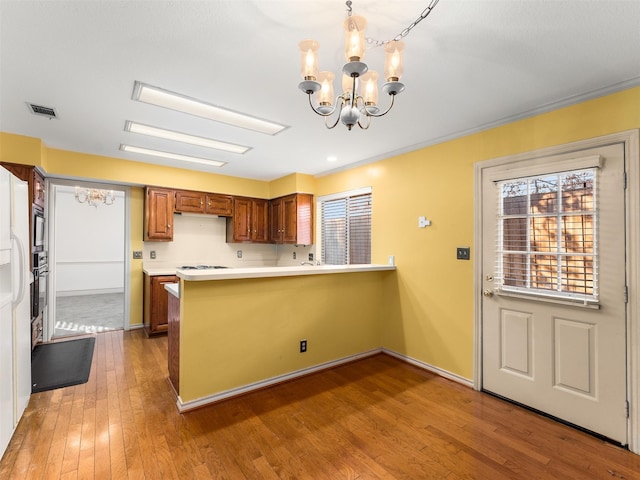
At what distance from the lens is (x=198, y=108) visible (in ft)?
8.82

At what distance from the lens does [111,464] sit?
6.16 ft

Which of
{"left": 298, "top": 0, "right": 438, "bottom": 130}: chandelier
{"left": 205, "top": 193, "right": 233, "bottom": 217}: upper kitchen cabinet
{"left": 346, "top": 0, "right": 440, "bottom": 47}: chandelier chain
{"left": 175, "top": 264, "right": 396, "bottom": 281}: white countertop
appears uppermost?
{"left": 346, "top": 0, "right": 440, "bottom": 47}: chandelier chain

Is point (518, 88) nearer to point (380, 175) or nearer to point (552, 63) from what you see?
point (552, 63)

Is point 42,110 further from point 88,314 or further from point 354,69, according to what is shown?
point 88,314

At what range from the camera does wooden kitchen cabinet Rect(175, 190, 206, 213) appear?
479cm

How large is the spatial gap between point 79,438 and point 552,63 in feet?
13.3

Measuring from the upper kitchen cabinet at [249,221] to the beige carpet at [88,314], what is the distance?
2328 mm

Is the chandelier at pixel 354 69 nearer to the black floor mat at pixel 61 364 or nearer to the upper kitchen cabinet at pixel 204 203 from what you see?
the black floor mat at pixel 61 364

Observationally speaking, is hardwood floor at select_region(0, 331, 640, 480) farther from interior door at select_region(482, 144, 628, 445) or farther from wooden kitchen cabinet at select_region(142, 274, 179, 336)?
wooden kitchen cabinet at select_region(142, 274, 179, 336)

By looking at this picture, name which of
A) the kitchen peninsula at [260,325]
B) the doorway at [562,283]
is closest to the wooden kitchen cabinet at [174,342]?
the kitchen peninsula at [260,325]

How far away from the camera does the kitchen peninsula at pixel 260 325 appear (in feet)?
8.30

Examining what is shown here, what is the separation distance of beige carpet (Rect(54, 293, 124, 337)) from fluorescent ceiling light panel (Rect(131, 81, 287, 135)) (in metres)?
3.83

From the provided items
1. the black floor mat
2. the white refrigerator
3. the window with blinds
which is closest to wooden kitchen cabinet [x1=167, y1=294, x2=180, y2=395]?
the black floor mat

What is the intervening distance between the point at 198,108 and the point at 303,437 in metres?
2.81
